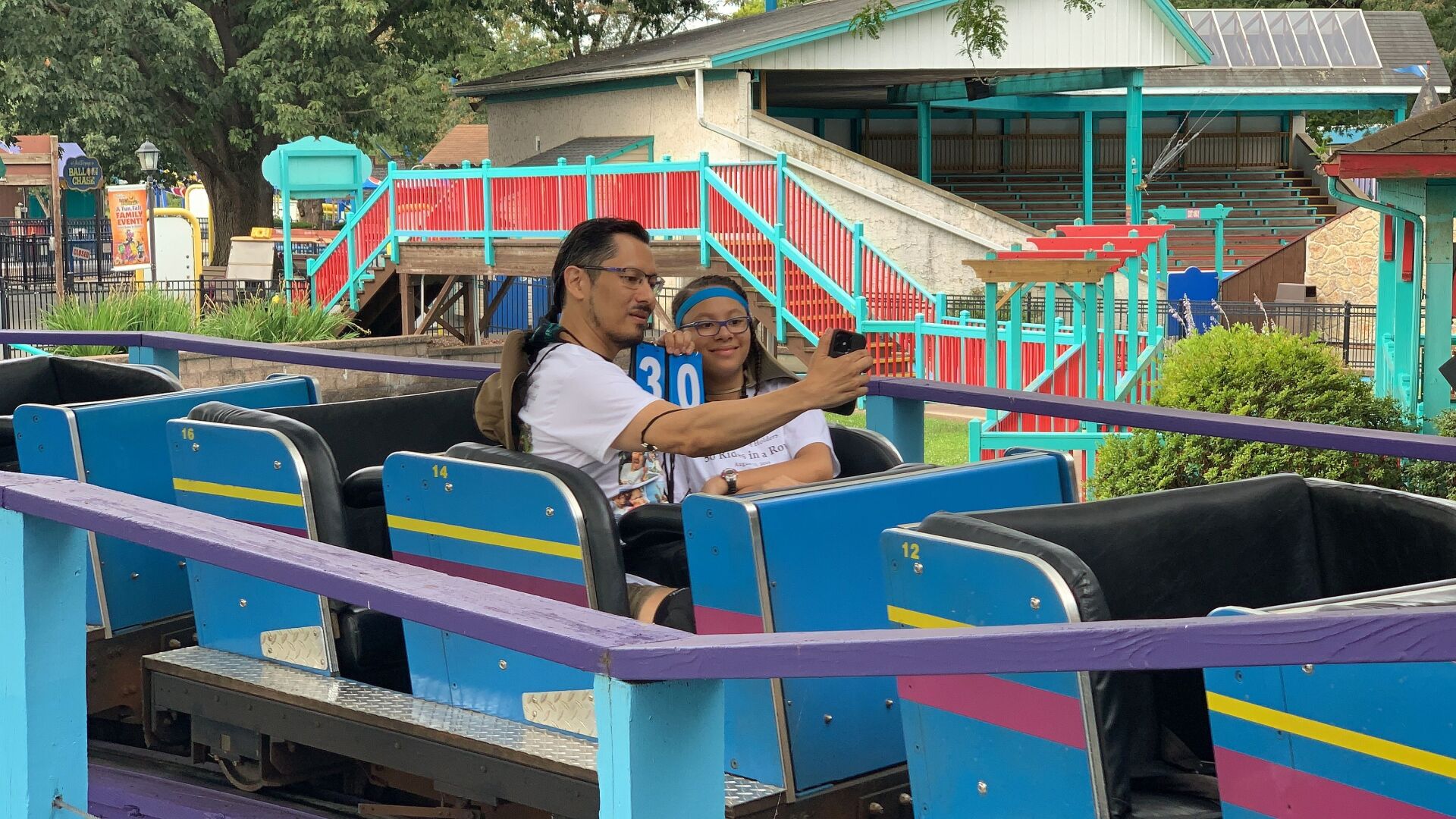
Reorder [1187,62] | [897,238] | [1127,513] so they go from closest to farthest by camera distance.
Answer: [1127,513]
[897,238]
[1187,62]

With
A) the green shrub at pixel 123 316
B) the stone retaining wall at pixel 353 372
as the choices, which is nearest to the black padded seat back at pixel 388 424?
the stone retaining wall at pixel 353 372

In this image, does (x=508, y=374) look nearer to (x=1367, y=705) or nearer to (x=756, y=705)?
(x=756, y=705)

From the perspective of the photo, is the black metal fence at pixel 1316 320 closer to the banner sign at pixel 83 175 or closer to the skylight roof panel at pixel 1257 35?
the skylight roof panel at pixel 1257 35

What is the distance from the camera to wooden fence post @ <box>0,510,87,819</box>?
101 inches

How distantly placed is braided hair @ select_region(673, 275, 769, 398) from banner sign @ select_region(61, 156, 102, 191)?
24169mm

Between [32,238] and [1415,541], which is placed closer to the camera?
[1415,541]

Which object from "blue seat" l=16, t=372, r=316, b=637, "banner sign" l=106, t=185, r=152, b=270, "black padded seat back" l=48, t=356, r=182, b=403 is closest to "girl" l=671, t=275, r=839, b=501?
"blue seat" l=16, t=372, r=316, b=637

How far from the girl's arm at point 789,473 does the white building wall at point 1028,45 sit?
61.0 feet

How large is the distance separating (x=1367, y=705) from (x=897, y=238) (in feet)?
63.0

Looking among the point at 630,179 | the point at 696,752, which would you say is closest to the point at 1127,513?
the point at 696,752

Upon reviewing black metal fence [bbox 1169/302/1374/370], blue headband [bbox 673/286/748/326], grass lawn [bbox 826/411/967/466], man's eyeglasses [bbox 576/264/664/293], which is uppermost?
man's eyeglasses [bbox 576/264/664/293]

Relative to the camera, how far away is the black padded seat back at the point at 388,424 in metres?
4.67

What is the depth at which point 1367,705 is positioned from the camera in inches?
82.8

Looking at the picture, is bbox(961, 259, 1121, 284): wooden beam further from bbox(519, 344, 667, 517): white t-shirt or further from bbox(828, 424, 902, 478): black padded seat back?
bbox(519, 344, 667, 517): white t-shirt
